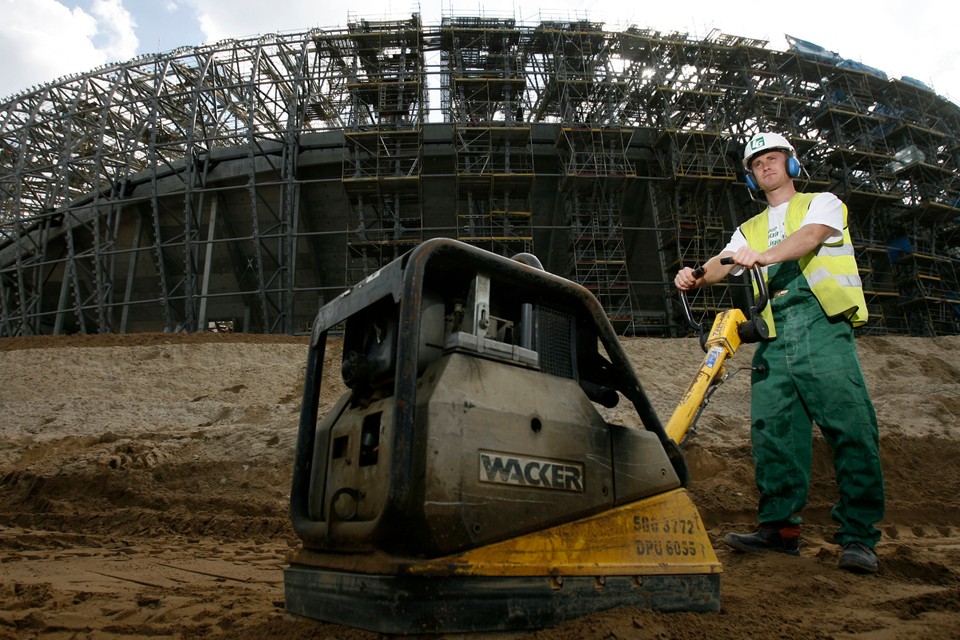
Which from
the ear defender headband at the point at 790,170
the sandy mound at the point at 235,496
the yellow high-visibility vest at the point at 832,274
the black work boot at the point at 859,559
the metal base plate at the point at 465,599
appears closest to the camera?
the metal base plate at the point at 465,599

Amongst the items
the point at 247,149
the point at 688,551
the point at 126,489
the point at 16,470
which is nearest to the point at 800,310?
the point at 688,551

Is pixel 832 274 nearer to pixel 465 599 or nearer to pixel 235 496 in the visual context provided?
pixel 465 599

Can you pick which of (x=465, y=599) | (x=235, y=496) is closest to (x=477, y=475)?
(x=465, y=599)

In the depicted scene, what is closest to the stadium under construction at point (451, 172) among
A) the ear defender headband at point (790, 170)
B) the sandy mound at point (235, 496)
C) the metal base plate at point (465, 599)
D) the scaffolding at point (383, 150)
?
the scaffolding at point (383, 150)

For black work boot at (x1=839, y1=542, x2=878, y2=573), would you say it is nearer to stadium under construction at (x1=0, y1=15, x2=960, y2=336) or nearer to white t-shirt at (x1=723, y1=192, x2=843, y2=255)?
white t-shirt at (x1=723, y1=192, x2=843, y2=255)

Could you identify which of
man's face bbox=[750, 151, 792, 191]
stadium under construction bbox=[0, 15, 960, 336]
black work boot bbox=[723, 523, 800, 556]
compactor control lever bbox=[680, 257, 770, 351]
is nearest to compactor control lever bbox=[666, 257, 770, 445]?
compactor control lever bbox=[680, 257, 770, 351]

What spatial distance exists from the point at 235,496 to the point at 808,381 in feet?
19.1

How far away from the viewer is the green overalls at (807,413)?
2.99 m

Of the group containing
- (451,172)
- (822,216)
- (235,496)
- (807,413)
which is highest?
(451,172)

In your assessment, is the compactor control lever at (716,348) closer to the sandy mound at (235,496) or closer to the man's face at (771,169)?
the man's face at (771,169)

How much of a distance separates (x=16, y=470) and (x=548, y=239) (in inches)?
666

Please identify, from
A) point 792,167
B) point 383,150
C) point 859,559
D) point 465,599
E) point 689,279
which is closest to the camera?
point 465,599

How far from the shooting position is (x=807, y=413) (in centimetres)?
323

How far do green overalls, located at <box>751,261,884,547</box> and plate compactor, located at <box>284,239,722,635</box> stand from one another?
3.62ft
